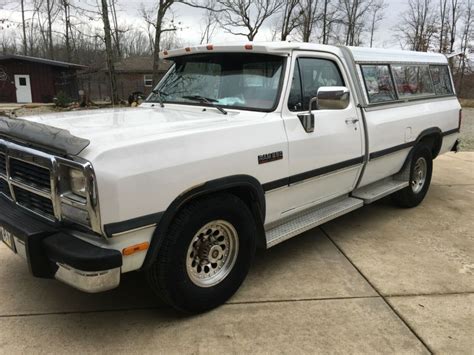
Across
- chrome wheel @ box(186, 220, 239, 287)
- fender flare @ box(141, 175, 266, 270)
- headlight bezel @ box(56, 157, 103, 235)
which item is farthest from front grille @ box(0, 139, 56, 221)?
chrome wheel @ box(186, 220, 239, 287)

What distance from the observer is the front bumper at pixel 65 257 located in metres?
2.56

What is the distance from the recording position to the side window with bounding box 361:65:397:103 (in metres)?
4.88

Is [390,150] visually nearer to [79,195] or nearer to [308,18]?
[79,195]

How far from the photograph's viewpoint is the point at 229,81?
4.04 metres

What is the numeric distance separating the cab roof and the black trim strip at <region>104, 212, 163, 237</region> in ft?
6.02

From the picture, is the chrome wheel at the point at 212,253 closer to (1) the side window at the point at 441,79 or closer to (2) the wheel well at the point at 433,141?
(2) the wheel well at the point at 433,141

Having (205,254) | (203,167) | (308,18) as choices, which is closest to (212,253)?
(205,254)

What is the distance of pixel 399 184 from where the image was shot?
560 centimetres

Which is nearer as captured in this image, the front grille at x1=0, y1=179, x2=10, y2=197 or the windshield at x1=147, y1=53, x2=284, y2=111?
the front grille at x1=0, y1=179, x2=10, y2=197

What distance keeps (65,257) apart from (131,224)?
413 mm

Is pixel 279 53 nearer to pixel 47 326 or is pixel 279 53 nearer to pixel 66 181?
pixel 66 181

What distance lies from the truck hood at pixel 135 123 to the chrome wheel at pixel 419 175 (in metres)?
3.27

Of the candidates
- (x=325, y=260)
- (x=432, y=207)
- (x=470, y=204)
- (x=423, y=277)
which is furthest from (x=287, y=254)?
(x=470, y=204)

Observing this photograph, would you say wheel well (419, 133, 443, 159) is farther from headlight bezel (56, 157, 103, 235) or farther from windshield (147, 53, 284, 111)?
headlight bezel (56, 157, 103, 235)
